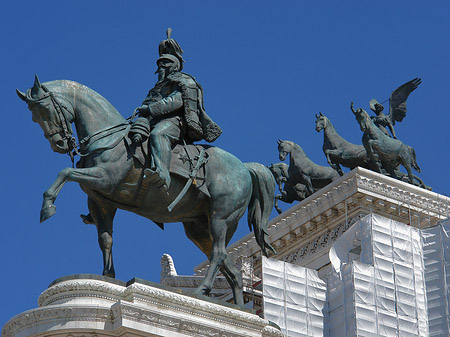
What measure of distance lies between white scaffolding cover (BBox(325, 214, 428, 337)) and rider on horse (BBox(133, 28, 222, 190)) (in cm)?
1157

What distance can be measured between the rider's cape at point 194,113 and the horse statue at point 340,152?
17316 mm

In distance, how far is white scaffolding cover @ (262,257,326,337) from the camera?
113 ft

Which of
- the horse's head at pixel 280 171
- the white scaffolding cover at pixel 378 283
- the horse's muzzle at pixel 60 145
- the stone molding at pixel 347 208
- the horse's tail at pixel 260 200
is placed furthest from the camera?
the horse's head at pixel 280 171

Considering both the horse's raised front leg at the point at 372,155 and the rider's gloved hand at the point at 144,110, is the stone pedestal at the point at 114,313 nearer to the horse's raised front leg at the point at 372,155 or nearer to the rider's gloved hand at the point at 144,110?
the rider's gloved hand at the point at 144,110

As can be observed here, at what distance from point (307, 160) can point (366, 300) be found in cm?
836

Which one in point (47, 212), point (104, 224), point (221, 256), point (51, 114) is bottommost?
point (47, 212)

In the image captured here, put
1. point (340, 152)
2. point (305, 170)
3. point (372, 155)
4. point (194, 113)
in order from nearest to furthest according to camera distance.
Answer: point (194, 113) → point (372, 155) → point (340, 152) → point (305, 170)

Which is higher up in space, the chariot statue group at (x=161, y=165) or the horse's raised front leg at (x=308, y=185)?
the horse's raised front leg at (x=308, y=185)

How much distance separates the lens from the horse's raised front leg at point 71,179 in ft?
70.0

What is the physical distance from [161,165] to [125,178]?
0.58m

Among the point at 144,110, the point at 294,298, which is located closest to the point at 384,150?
the point at 294,298

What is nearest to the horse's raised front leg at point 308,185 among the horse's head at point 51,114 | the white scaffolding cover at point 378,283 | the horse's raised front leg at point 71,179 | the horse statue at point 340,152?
the horse statue at point 340,152

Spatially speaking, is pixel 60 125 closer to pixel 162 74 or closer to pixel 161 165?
pixel 161 165

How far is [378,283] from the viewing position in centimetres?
3509
